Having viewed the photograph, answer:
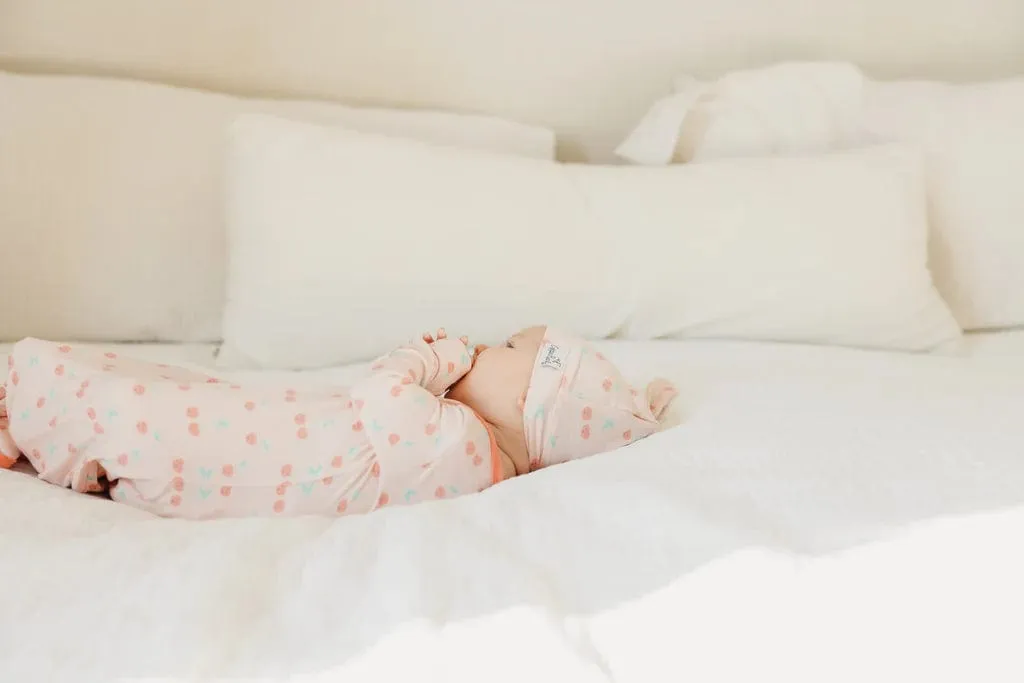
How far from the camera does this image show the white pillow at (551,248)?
1.24 metres

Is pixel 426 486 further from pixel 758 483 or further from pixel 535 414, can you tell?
pixel 758 483

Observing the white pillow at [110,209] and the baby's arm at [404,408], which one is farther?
the white pillow at [110,209]

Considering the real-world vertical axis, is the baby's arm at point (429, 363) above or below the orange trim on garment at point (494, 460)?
above

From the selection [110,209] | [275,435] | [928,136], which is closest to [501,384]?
[275,435]

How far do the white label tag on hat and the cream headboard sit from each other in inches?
31.1

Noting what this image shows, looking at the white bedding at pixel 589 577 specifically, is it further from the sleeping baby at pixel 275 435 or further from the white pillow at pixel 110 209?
the white pillow at pixel 110 209

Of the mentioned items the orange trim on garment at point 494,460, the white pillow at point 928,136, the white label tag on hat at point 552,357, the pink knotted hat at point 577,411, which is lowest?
the orange trim on garment at point 494,460

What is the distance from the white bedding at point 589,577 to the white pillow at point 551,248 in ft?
1.42

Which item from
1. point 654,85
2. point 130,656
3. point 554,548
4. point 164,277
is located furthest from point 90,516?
point 654,85

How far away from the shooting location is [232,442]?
89 centimetres

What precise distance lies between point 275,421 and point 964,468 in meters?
0.74

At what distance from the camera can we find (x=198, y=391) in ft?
3.04

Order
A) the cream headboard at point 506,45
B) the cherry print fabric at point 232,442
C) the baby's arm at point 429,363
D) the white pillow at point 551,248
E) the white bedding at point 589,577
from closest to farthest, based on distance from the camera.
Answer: the white bedding at point 589,577 < the cherry print fabric at point 232,442 < the baby's arm at point 429,363 < the white pillow at point 551,248 < the cream headboard at point 506,45

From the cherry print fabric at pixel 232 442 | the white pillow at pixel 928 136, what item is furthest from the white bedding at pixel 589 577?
the white pillow at pixel 928 136
